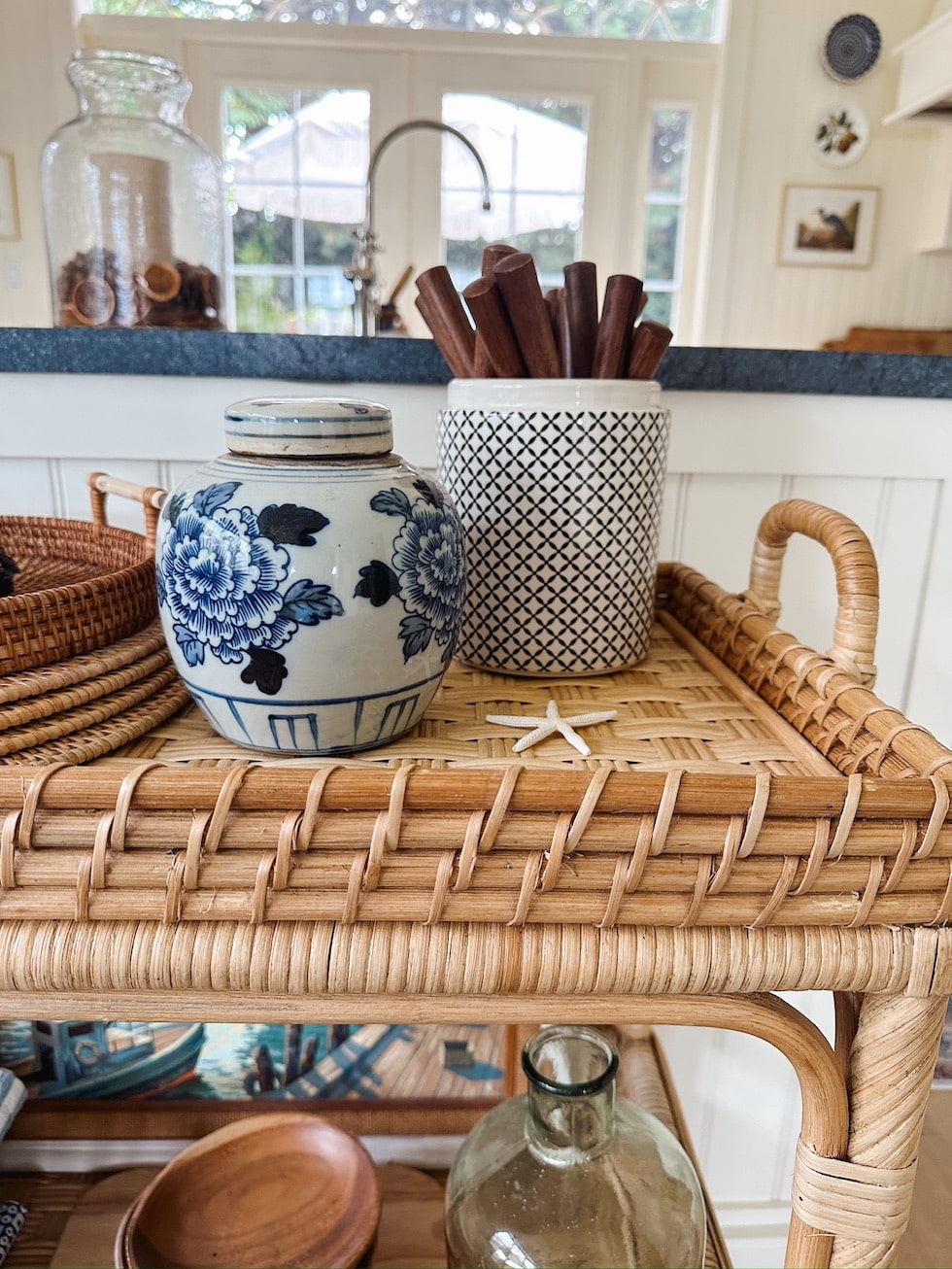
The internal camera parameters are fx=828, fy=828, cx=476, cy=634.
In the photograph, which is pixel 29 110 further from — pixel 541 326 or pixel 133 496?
pixel 541 326

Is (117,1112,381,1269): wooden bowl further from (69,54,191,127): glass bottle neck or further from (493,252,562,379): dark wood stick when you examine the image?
(69,54,191,127): glass bottle neck

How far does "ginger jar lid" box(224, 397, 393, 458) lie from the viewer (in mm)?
344

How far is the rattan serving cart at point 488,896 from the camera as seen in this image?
288 millimetres

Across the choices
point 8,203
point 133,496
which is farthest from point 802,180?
point 133,496

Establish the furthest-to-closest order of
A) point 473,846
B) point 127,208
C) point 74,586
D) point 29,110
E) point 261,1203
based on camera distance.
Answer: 1. point 29,110
2. point 127,208
3. point 261,1203
4. point 74,586
5. point 473,846

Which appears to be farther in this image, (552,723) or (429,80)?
(429,80)

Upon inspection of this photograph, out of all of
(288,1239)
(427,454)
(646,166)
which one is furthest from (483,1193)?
(646,166)

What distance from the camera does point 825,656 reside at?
45 cm

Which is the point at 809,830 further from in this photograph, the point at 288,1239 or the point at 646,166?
the point at 646,166

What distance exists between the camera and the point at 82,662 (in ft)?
1.26

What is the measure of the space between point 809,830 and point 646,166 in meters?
2.93

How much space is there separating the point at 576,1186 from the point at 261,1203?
0.27 m

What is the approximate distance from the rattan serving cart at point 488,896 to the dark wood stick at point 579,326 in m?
0.26

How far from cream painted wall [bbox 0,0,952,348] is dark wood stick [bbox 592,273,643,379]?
2.54 meters
